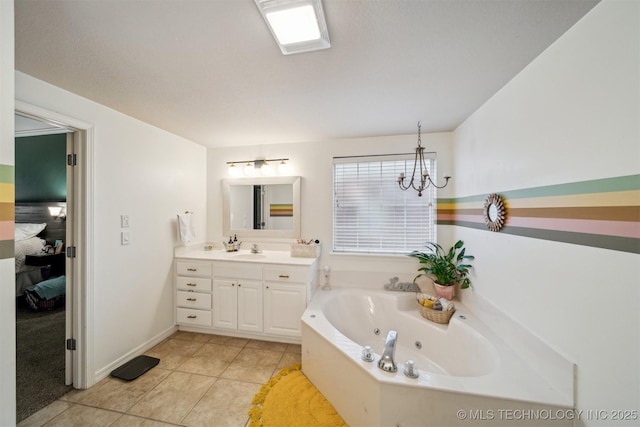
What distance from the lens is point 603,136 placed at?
40.9 inches

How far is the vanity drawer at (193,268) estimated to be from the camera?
273 centimetres

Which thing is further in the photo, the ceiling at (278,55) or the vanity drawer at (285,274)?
the vanity drawer at (285,274)

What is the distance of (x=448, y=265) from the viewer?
2.44m

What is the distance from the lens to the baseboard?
1.99 m

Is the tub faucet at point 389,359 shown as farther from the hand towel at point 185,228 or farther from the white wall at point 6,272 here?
the hand towel at point 185,228

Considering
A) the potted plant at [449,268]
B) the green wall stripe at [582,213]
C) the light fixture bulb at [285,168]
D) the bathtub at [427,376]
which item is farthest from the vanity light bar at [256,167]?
the green wall stripe at [582,213]

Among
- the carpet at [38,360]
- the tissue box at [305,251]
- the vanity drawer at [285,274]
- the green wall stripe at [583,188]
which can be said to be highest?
the green wall stripe at [583,188]

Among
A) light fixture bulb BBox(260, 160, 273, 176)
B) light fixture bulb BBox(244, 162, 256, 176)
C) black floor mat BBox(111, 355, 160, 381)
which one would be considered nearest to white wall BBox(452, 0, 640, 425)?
light fixture bulb BBox(260, 160, 273, 176)

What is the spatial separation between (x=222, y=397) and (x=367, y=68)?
8.72ft

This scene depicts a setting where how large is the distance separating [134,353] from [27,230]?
338 centimetres

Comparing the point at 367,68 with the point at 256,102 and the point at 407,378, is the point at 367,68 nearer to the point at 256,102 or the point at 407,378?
the point at 256,102

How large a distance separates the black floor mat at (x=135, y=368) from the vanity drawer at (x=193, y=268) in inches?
34.2

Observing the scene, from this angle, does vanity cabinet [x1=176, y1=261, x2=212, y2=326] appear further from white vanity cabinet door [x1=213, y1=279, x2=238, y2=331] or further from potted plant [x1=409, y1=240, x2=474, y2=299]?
potted plant [x1=409, y1=240, x2=474, y2=299]

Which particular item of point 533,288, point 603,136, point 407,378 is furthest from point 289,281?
point 603,136
